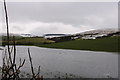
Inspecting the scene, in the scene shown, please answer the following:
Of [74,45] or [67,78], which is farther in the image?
[74,45]

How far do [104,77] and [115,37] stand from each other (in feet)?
140

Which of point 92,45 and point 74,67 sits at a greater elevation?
point 92,45

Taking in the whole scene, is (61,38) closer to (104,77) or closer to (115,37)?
(115,37)

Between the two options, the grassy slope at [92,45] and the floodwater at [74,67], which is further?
the grassy slope at [92,45]

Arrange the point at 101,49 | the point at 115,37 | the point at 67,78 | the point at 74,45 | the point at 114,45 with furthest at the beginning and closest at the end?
the point at 115,37
the point at 74,45
the point at 114,45
the point at 101,49
the point at 67,78

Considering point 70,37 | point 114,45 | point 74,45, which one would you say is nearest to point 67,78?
point 114,45

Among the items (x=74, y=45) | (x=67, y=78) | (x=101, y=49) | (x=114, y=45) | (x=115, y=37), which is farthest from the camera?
(x=115, y=37)

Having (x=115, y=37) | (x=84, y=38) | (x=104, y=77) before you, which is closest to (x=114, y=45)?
(x=115, y=37)

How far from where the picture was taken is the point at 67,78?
40.1 ft

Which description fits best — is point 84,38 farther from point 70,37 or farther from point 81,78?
point 81,78

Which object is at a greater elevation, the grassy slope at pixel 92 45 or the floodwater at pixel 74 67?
the grassy slope at pixel 92 45

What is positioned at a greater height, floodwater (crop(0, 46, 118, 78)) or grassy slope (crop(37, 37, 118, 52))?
grassy slope (crop(37, 37, 118, 52))

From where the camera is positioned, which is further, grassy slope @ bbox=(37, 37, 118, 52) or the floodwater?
grassy slope @ bbox=(37, 37, 118, 52)

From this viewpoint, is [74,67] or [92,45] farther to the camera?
[92,45]
